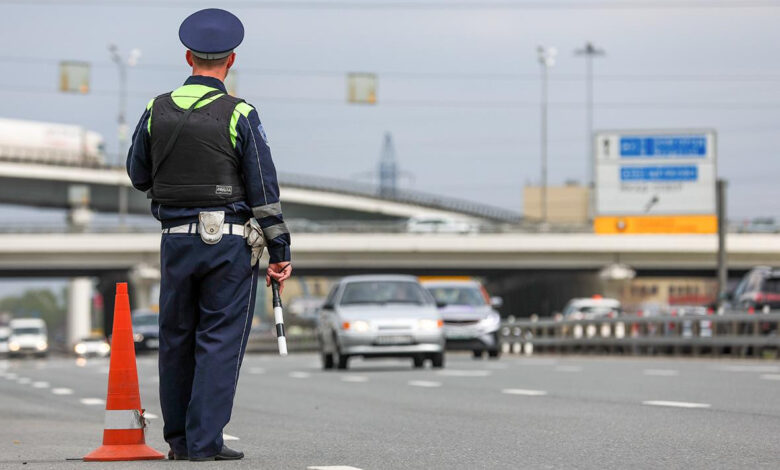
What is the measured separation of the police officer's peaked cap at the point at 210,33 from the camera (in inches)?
313

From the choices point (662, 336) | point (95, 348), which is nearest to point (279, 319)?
point (662, 336)

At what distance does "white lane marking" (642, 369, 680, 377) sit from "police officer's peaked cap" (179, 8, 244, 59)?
12695mm

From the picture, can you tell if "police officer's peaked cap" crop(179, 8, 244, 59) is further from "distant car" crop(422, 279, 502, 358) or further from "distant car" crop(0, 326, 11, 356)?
"distant car" crop(0, 326, 11, 356)

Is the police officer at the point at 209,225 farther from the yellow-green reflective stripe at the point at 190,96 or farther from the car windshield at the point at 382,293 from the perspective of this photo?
the car windshield at the point at 382,293

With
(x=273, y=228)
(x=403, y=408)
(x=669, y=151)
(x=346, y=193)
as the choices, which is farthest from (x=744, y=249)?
(x=273, y=228)

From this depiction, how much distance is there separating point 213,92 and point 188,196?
0.51m

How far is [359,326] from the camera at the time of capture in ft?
80.1

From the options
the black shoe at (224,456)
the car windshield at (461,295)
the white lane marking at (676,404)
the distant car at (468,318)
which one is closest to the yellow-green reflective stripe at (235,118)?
the black shoe at (224,456)

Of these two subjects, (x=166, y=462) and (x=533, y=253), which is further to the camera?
(x=533, y=253)

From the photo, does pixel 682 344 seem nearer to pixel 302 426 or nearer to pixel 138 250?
pixel 302 426

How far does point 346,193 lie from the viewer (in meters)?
103

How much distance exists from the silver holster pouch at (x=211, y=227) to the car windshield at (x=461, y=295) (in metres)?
24.0

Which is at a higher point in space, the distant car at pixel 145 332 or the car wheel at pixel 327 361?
the car wheel at pixel 327 361

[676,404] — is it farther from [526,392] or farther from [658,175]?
[658,175]
